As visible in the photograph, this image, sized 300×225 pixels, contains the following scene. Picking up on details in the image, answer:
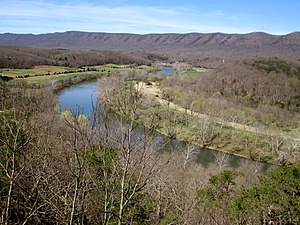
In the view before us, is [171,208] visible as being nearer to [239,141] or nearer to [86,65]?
[239,141]

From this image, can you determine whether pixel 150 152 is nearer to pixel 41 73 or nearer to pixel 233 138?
pixel 233 138

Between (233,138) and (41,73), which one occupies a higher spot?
(41,73)

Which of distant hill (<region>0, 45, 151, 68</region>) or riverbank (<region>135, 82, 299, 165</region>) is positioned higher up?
distant hill (<region>0, 45, 151, 68</region>)

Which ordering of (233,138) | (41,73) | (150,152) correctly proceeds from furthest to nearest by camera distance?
(41,73) → (233,138) → (150,152)

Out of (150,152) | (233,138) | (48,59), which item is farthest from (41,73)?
(150,152)

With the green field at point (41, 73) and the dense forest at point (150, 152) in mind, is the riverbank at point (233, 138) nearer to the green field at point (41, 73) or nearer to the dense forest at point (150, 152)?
the dense forest at point (150, 152)

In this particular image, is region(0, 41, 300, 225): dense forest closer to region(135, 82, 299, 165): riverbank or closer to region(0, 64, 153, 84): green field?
region(135, 82, 299, 165): riverbank

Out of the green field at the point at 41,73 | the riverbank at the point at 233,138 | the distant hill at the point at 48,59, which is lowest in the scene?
the riverbank at the point at 233,138

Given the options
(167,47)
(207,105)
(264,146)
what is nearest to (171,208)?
(264,146)

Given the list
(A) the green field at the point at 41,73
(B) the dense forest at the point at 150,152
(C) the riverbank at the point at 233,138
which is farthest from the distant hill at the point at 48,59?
(C) the riverbank at the point at 233,138

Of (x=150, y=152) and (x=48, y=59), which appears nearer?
(x=150, y=152)

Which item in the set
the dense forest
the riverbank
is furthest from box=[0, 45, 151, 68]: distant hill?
the riverbank

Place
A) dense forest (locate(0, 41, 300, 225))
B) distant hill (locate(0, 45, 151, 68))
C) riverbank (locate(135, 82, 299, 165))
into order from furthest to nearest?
distant hill (locate(0, 45, 151, 68)) → riverbank (locate(135, 82, 299, 165)) → dense forest (locate(0, 41, 300, 225))
